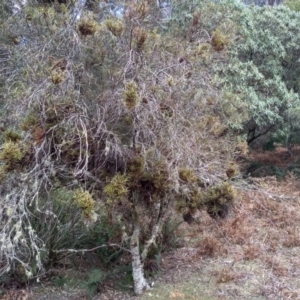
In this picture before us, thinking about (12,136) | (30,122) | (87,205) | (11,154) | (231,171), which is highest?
(30,122)

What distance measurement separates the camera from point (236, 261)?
4887 mm

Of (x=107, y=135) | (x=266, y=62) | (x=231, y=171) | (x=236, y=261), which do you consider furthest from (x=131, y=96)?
(x=266, y=62)

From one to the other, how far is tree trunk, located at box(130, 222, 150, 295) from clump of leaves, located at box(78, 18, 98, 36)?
1.79 metres

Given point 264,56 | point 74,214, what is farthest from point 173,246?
point 264,56

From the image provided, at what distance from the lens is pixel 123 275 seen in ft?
15.1

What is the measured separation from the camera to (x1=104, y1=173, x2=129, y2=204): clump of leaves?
3512 mm

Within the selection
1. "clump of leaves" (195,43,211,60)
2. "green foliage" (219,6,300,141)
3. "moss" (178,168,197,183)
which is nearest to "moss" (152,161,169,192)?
"moss" (178,168,197,183)

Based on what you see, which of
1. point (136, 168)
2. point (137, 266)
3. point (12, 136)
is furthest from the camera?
point (137, 266)

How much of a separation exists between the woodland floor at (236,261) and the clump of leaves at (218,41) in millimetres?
1362

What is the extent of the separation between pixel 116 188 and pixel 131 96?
760 mm

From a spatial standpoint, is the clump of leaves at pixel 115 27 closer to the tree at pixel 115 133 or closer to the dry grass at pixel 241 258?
the tree at pixel 115 133

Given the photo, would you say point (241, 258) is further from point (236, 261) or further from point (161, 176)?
point (161, 176)

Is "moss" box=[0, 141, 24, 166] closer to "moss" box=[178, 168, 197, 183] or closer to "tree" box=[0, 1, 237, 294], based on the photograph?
"tree" box=[0, 1, 237, 294]

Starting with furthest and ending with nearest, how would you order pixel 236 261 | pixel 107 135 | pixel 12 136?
pixel 236 261 → pixel 107 135 → pixel 12 136
